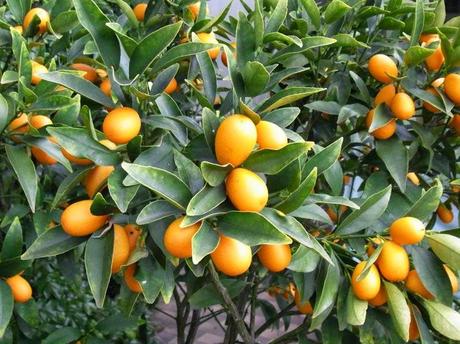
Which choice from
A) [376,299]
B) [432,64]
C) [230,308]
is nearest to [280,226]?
[376,299]

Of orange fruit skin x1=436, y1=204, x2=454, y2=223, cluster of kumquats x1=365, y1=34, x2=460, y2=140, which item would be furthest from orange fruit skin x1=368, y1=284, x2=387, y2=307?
orange fruit skin x1=436, y1=204, x2=454, y2=223

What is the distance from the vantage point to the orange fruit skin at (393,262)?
2.91 feet

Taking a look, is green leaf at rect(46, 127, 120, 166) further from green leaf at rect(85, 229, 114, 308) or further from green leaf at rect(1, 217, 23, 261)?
green leaf at rect(1, 217, 23, 261)

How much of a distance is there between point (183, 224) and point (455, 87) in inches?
25.0

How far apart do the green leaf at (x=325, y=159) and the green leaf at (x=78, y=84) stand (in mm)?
320

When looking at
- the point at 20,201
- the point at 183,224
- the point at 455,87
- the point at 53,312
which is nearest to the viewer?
the point at 183,224

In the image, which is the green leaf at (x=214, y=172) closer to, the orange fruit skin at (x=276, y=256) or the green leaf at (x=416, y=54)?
the orange fruit skin at (x=276, y=256)

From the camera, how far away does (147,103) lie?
36.1 inches

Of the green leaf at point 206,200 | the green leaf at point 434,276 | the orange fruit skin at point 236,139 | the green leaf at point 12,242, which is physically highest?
the orange fruit skin at point 236,139

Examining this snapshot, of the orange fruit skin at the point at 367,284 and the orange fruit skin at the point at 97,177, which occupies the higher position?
the orange fruit skin at the point at 97,177

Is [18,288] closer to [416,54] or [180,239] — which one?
[180,239]

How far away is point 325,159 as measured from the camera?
2.90 ft

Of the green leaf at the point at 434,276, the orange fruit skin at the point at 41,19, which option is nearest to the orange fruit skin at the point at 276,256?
the green leaf at the point at 434,276

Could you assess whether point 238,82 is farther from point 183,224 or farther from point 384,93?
point 384,93
